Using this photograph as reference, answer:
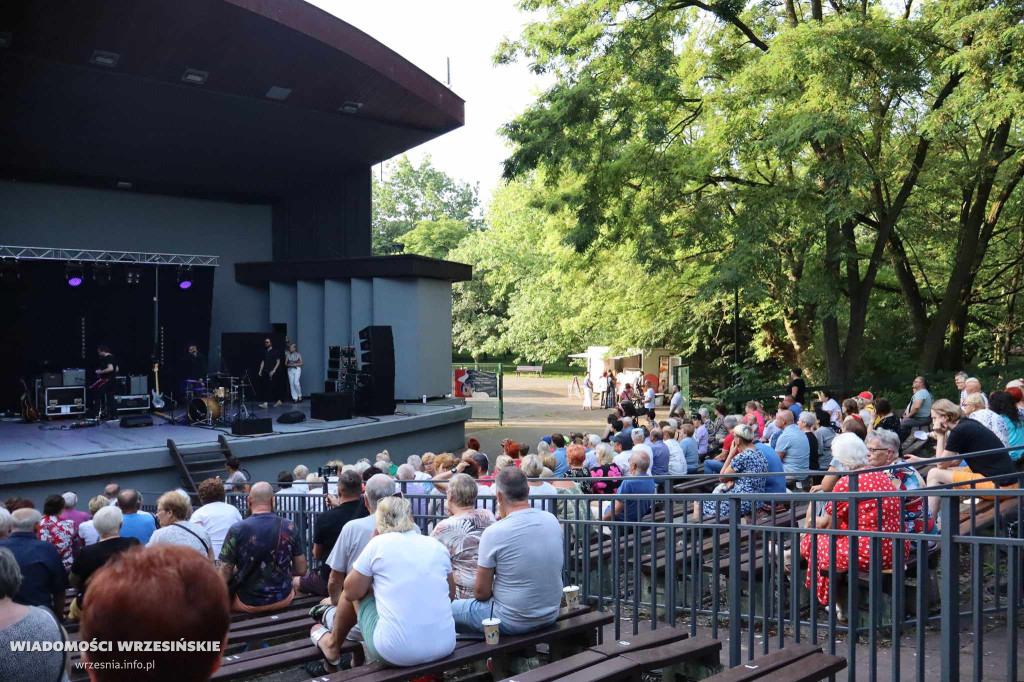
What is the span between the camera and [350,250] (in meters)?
23.3

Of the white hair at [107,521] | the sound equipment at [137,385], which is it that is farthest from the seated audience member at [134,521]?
the sound equipment at [137,385]

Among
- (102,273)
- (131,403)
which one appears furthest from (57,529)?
(102,273)

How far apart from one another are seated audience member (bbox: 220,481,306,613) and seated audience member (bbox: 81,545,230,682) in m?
3.83

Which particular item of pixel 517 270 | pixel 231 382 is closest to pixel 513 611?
pixel 231 382

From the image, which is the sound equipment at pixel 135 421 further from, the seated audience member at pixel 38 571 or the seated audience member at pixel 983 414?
the seated audience member at pixel 983 414

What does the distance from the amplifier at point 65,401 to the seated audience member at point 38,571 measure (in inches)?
551

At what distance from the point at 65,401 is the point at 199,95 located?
6998 millimetres

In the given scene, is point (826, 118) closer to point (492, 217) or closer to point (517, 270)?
point (517, 270)

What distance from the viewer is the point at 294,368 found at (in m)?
21.4

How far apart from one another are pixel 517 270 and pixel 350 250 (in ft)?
49.2

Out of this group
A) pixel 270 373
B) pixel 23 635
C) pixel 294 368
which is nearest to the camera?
pixel 23 635

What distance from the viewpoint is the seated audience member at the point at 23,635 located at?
2641mm

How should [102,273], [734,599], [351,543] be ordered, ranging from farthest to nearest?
[102,273]
[351,543]
[734,599]

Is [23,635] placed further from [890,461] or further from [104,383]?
[104,383]
